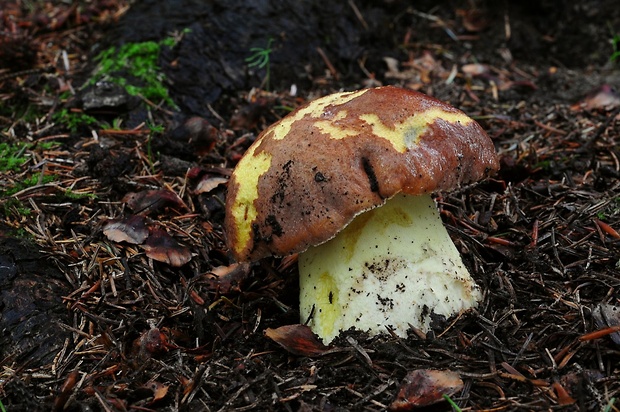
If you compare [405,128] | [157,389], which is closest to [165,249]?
[157,389]

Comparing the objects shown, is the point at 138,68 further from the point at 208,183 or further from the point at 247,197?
the point at 247,197

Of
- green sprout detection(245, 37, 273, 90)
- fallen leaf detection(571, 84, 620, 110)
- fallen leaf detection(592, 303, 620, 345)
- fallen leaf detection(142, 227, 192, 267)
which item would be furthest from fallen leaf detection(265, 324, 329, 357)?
fallen leaf detection(571, 84, 620, 110)

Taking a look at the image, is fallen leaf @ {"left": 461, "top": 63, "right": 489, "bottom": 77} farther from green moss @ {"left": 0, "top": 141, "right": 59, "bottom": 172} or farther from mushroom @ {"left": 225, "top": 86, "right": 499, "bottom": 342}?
green moss @ {"left": 0, "top": 141, "right": 59, "bottom": 172}

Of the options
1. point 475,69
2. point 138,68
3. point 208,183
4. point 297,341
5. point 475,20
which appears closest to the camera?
point 297,341

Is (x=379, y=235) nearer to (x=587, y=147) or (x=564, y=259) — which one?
(x=564, y=259)

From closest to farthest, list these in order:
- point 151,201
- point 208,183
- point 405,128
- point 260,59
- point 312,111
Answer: point 405,128 < point 312,111 < point 151,201 < point 208,183 < point 260,59

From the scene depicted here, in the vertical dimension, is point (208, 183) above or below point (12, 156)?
below

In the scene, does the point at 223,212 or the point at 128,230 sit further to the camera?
the point at 223,212
